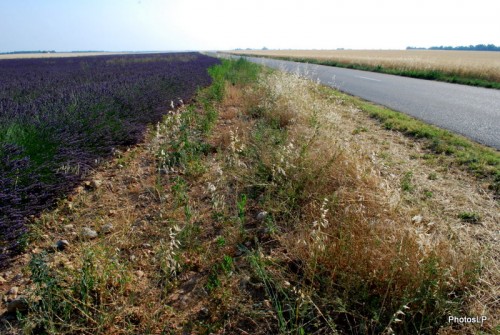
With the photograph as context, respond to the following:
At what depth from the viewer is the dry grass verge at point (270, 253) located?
1798 mm

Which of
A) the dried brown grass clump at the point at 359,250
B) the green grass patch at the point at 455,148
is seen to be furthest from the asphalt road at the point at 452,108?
the dried brown grass clump at the point at 359,250

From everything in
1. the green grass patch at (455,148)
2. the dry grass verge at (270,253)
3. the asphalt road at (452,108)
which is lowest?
the dry grass verge at (270,253)

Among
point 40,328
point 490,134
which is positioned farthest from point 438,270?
point 490,134

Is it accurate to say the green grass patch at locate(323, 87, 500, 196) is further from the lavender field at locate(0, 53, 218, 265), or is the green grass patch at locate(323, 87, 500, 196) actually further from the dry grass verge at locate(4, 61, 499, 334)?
the lavender field at locate(0, 53, 218, 265)

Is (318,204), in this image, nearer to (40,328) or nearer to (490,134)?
(40,328)

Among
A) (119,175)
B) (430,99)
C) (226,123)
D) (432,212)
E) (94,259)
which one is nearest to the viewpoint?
(94,259)

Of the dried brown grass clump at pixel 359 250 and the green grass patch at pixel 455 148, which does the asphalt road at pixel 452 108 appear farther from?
the dried brown grass clump at pixel 359 250

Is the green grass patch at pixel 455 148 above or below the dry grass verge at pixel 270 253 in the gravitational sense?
above

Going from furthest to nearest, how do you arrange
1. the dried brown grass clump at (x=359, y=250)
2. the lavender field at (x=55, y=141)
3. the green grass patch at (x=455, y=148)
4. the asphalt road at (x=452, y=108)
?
the asphalt road at (x=452, y=108), the green grass patch at (x=455, y=148), the lavender field at (x=55, y=141), the dried brown grass clump at (x=359, y=250)

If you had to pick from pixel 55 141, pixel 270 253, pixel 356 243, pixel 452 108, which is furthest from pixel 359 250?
pixel 452 108

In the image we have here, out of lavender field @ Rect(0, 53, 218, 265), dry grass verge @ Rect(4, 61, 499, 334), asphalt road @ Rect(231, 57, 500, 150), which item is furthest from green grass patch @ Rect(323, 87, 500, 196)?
lavender field @ Rect(0, 53, 218, 265)

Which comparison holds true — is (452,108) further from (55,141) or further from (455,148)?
(55,141)

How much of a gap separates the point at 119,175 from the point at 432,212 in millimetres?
3523

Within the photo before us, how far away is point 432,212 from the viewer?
9.22 ft
